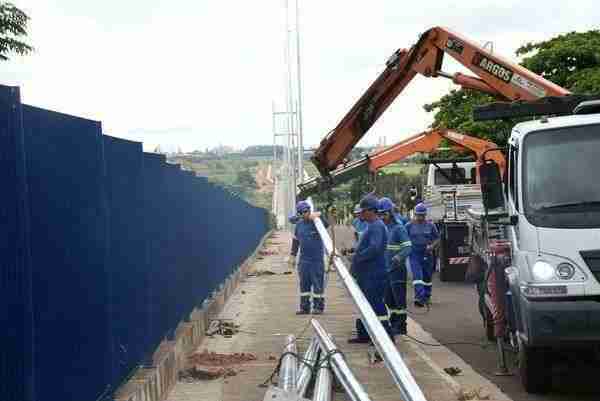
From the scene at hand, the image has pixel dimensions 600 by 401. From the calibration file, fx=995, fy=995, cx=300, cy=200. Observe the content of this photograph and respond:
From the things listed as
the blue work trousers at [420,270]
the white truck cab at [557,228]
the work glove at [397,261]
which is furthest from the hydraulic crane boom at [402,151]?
the white truck cab at [557,228]

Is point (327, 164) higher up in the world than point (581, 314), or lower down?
higher up

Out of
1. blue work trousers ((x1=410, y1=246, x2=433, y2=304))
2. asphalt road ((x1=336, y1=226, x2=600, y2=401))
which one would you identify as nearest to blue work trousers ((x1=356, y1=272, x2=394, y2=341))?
asphalt road ((x1=336, y1=226, x2=600, y2=401))

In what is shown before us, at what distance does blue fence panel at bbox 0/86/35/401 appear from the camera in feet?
14.0

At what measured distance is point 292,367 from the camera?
29.4 ft

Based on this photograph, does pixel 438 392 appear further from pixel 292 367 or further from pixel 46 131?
pixel 46 131

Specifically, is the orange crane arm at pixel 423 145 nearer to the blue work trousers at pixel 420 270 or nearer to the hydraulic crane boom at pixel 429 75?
the hydraulic crane boom at pixel 429 75

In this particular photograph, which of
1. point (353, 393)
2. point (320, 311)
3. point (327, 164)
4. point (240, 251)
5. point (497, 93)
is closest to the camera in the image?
point (353, 393)

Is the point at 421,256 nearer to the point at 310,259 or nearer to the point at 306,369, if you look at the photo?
the point at 310,259

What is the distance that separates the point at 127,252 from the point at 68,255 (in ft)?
7.31

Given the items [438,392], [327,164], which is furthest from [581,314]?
[327,164]

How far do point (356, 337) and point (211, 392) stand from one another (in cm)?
381

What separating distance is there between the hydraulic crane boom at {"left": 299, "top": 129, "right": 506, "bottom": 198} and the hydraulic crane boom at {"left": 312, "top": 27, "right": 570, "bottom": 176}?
2730 mm

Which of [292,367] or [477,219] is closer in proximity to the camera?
[292,367]

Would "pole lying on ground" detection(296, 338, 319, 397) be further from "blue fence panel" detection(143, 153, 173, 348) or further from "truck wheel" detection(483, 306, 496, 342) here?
"truck wheel" detection(483, 306, 496, 342)
